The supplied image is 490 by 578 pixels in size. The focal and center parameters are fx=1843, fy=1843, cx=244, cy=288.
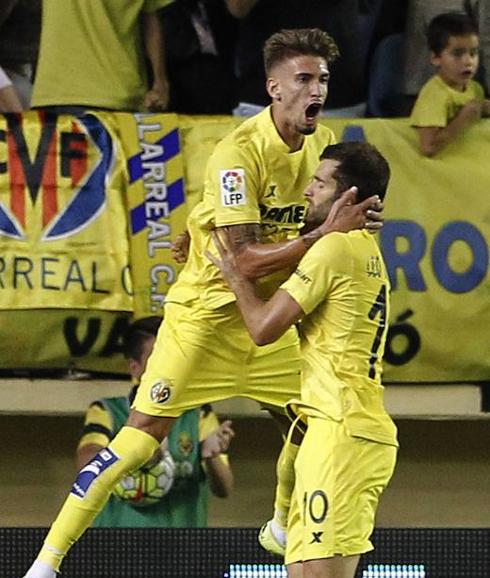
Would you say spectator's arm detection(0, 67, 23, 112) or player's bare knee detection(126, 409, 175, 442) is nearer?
player's bare knee detection(126, 409, 175, 442)

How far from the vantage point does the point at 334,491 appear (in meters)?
4.16

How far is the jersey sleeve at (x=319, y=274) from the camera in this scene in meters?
4.19

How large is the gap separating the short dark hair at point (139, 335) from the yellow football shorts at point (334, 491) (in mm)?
1558

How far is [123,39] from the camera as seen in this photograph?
637 cm

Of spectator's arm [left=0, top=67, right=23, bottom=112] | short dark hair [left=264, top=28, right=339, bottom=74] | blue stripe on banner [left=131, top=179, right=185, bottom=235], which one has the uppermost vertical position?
short dark hair [left=264, top=28, right=339, bottom=74]

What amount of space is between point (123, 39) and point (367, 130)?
0.90 metres

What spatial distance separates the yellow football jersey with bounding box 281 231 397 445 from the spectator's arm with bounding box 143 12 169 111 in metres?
2.20

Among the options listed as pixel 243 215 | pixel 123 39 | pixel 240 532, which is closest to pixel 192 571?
pixel 240 532

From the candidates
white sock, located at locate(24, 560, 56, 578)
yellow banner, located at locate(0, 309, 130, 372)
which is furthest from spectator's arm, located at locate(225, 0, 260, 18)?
white sock, located at locate(24, 560, 56, 578)

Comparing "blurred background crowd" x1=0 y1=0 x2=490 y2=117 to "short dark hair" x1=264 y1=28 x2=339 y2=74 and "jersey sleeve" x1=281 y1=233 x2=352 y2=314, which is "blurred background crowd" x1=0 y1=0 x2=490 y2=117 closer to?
"short dark hair" x1=264 y1=28 x2=339 y2=74

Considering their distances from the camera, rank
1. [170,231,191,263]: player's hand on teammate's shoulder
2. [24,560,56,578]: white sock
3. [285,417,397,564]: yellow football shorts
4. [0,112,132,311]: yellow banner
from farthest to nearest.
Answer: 1. [0,112,132,311]: yellow banner
2. [170,231,191,263]: player's hand on teammate's shoulder
3. [24,560,56,578]: white sock
4. [285,417,397,564]: yellow football shorts

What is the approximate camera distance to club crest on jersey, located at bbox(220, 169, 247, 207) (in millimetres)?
4668

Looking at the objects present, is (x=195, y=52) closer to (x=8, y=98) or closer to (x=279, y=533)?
(x=8, y=98)

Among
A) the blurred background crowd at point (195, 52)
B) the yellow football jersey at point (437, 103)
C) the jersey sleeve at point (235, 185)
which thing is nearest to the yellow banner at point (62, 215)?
the blurred background crowd at point (195, 52)
